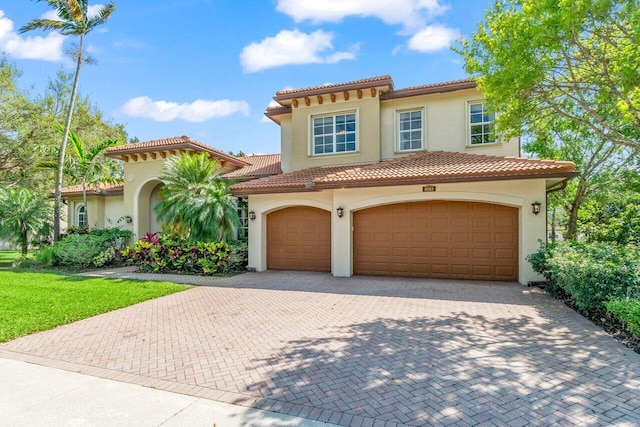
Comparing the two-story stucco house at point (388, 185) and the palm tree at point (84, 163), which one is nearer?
the two-story stucco house at point (388, 185)

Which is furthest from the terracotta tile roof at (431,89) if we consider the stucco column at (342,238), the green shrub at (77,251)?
the green shrub at (77,251)

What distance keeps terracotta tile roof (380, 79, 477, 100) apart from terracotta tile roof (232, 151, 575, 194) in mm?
2654

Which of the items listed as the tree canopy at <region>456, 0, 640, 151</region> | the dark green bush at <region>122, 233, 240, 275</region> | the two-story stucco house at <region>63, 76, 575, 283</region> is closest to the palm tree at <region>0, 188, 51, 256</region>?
the two-story stucco house at <region>63, 76, 575, 283</region>

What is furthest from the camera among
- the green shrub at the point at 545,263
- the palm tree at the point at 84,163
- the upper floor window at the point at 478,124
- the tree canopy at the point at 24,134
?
the tree canopy at the point at 24,134

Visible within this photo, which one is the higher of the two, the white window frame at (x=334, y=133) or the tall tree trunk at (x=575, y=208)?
the white window frame at (x=334, y=133)

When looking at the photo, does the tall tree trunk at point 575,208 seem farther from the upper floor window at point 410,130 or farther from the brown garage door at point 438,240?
the upper floor window at point 410,130

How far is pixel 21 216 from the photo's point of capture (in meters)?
16.9

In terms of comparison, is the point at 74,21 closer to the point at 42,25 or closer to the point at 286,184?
the point at 42,25

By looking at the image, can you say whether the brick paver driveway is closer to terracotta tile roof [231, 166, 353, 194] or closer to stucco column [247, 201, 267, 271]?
stucco column [247, 201, 267, 271]

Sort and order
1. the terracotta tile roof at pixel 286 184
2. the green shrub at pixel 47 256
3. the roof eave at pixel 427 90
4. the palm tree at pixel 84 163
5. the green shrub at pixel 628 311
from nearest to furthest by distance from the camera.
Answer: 1. the green shrub at pixel 628 311
2. the terracotta tile roof at pixel 286 184
3. the roof eave at pixel 427 90
4. the green shrub at pixel 47 256
5. the palm tree at pixel 84 163

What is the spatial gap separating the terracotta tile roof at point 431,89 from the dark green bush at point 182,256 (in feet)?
32.3

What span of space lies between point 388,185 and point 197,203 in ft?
25.5

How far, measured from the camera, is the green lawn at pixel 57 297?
721 centimetres

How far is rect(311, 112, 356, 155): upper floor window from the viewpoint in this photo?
16.0 meters
